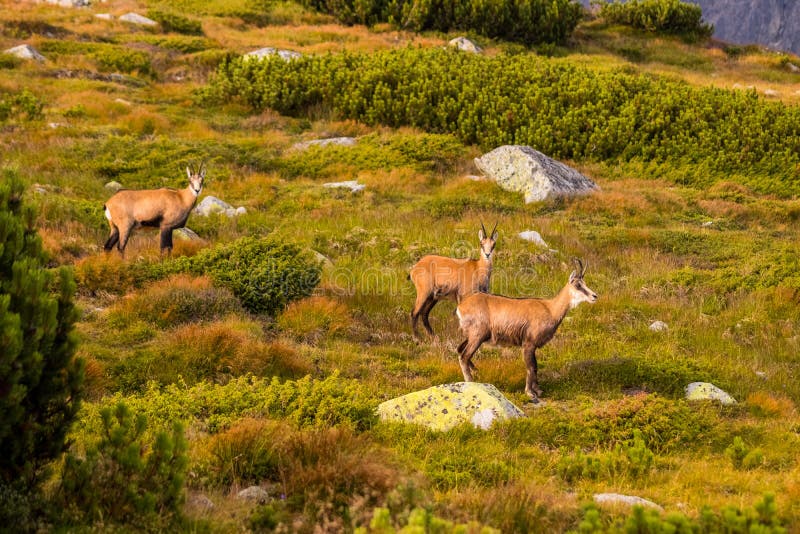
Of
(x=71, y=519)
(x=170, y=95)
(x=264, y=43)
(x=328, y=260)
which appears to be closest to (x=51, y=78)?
(x=170, y=95)

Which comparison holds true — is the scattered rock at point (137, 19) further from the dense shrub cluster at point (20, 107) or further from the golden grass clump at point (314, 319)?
the golden grass clump at point (314, 319)

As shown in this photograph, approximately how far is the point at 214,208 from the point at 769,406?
13.3 meters

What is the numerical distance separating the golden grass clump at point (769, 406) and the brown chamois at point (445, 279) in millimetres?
4378

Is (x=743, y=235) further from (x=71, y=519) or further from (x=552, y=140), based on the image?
(x=71, y=519)

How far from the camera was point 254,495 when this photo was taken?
20.0 ft

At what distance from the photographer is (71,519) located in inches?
197

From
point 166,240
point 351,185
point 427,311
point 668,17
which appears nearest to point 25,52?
point 351,185

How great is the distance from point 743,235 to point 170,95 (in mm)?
22201

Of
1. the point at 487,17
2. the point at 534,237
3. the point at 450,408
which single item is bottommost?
the point at 534,237

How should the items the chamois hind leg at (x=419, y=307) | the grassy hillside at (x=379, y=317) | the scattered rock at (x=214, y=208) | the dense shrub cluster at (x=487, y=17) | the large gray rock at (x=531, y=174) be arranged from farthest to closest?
the dense shrub cluster at (x=487, y=17)
the large gray rock at (x=531, y=174)
the scattered rock at (x=214, y=208)
the chamois hind leg at (x=419, y=307)
the grassy hillside at (x=379, y=317)

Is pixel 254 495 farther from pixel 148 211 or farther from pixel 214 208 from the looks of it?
pixel 214 208

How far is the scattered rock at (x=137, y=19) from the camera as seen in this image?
1715 inches

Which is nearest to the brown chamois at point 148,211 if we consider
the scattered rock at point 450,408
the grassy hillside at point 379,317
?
the grassy hillside at point 379,317

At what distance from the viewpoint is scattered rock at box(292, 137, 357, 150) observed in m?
25.1
